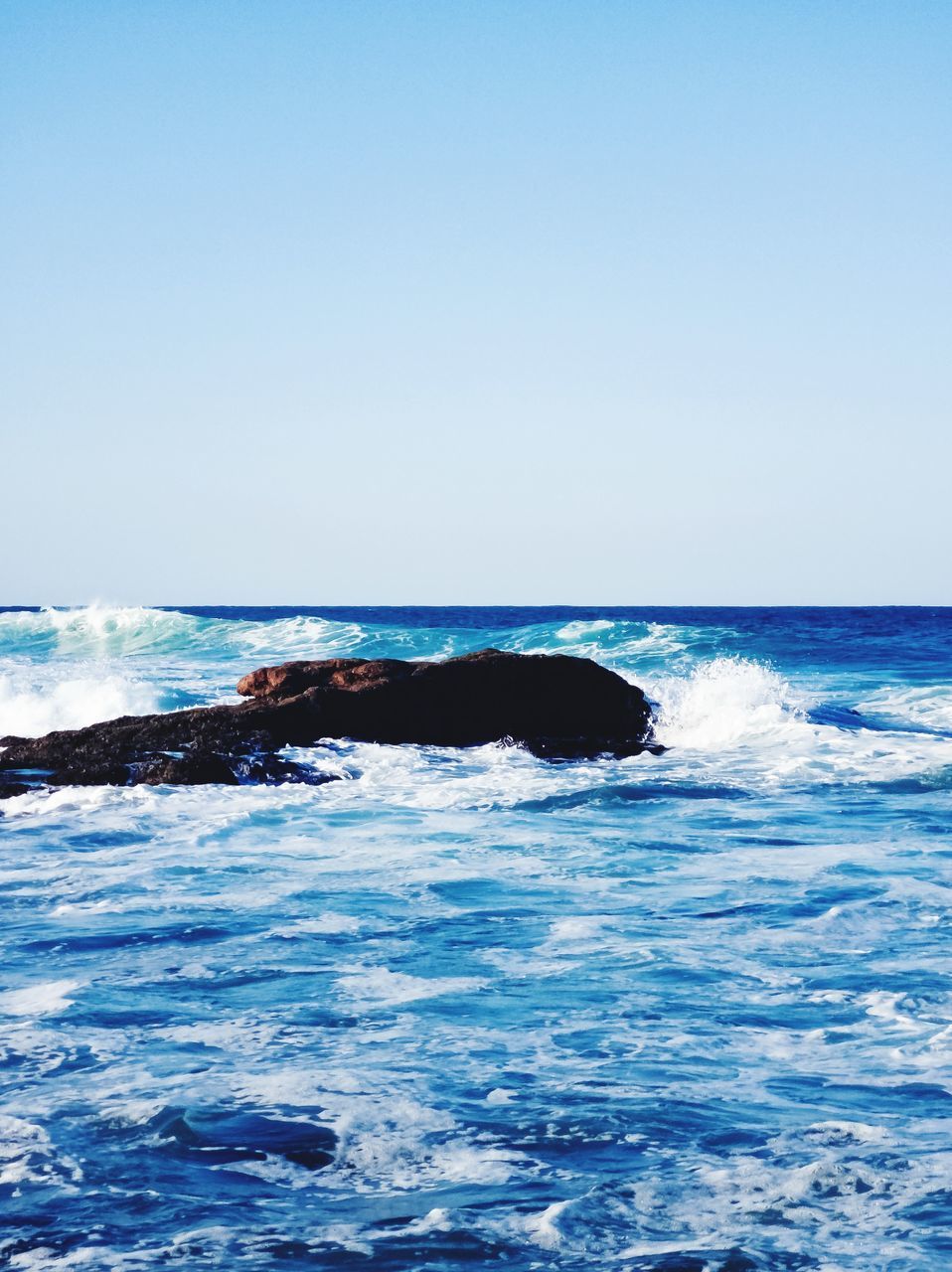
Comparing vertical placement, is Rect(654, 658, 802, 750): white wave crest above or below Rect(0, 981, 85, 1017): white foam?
above

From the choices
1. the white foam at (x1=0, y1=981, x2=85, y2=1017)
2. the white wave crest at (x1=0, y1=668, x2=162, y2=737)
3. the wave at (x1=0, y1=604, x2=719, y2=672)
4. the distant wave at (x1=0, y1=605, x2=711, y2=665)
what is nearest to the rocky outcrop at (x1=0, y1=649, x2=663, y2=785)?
the white wave crest at (x1=0, y1=668, x2=162, y2=737)

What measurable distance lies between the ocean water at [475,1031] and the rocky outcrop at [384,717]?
1.46m

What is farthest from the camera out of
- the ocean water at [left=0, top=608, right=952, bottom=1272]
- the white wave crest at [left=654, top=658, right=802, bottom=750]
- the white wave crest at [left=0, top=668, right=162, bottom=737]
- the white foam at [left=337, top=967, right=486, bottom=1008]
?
the white wave crest at [left=0, top=668, right=162, bottom=737]

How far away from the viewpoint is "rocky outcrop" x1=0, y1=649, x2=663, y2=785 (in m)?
11.4

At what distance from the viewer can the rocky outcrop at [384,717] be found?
1141cm

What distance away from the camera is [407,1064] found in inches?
163

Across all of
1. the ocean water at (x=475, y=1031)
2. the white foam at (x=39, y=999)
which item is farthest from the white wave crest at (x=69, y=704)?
the white foam at (x=39, y=999)

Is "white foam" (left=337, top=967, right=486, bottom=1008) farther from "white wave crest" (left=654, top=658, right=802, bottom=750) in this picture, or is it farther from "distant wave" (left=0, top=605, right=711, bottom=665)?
"distant wave" (left=0, top=605, right=711, bottom=665)

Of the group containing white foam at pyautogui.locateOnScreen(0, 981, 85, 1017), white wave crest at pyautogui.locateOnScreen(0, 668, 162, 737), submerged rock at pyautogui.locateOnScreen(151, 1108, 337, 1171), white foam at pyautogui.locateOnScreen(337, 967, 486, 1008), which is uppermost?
white wave crest at pyautogui.locateOnScreen(0, 668, 162, 737)

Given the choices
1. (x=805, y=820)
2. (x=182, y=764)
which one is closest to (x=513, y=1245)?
(x=805, y=820)

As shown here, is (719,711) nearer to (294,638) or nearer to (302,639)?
(302,639)

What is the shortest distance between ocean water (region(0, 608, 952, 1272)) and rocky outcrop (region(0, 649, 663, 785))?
146cm

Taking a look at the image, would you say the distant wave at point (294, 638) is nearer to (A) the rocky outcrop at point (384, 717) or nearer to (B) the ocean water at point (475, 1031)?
(A) the rocky outcrop at point (384, 717)

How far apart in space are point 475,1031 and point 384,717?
Answer: 27.9 feet
